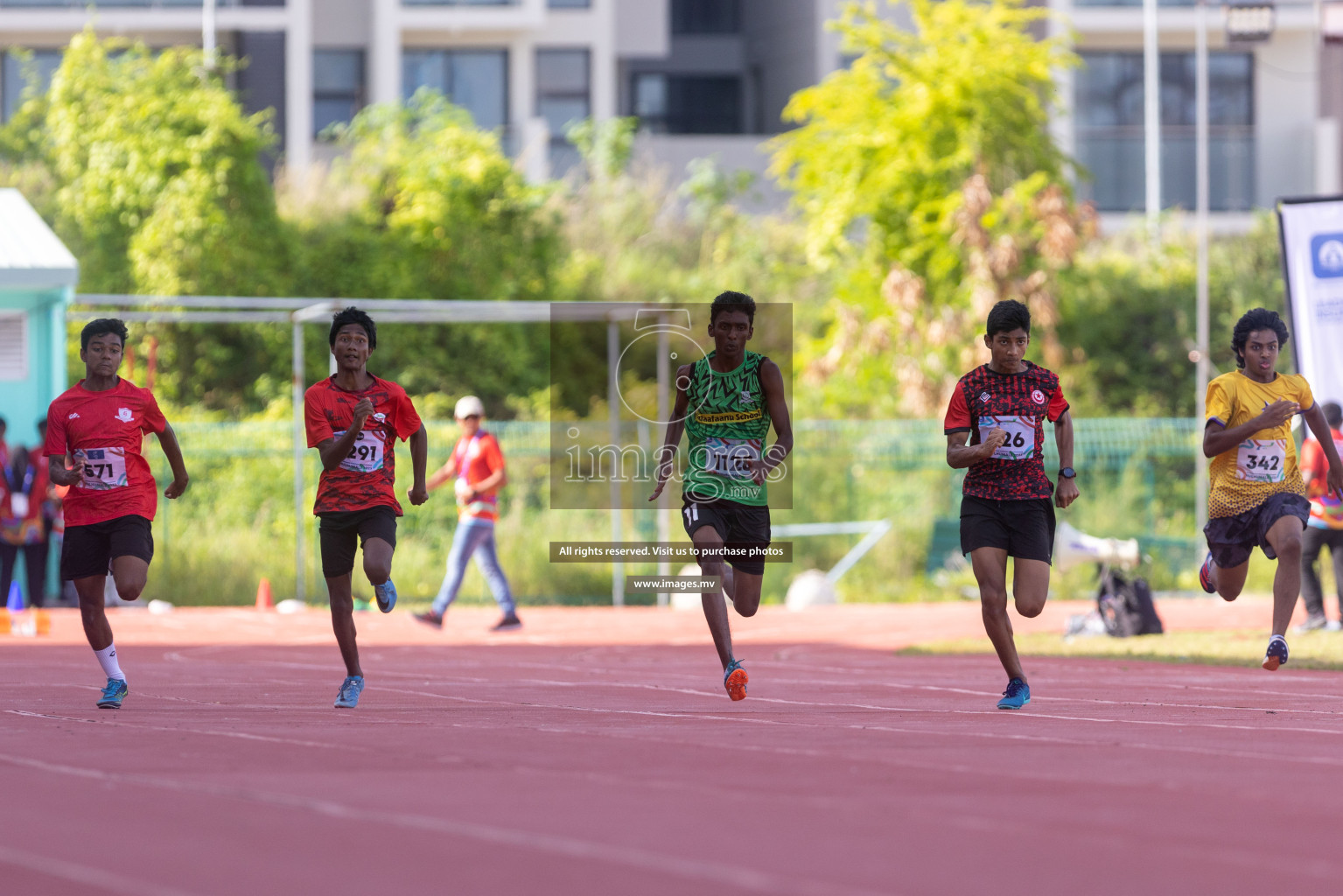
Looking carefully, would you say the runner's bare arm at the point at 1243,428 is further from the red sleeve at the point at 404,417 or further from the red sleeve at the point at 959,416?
the red sleeve at the point at 404,417

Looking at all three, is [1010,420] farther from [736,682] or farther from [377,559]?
[377,559]

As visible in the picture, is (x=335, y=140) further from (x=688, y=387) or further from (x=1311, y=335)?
(x=688, y=387)

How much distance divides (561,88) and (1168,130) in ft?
40.4

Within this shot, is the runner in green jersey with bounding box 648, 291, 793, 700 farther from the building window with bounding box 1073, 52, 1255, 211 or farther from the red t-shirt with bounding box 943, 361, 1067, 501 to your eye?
the building window with bounding box 1073, 52, 1255, 211

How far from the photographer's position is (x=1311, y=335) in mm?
15297

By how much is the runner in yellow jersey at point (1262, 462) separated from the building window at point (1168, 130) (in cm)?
2769

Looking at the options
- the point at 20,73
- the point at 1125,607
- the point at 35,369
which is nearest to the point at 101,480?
the point at 1125,607

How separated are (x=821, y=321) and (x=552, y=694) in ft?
73.0

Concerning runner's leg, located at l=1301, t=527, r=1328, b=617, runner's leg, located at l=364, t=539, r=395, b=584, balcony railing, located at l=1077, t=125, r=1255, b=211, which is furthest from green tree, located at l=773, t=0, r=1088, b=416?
runner's leg, located at l=364, t=539, r=395, b=584

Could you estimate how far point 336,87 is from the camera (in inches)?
1492

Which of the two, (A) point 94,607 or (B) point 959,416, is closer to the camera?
(B) point 959,416

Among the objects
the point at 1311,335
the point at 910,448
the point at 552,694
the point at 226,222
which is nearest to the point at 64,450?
the point at 552,694

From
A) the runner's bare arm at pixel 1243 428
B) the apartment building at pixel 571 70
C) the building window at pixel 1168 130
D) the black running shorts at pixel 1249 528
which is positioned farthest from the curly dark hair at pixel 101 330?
the building window at pixel 1168 130

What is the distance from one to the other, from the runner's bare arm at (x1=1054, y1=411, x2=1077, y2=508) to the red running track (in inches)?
40.5
